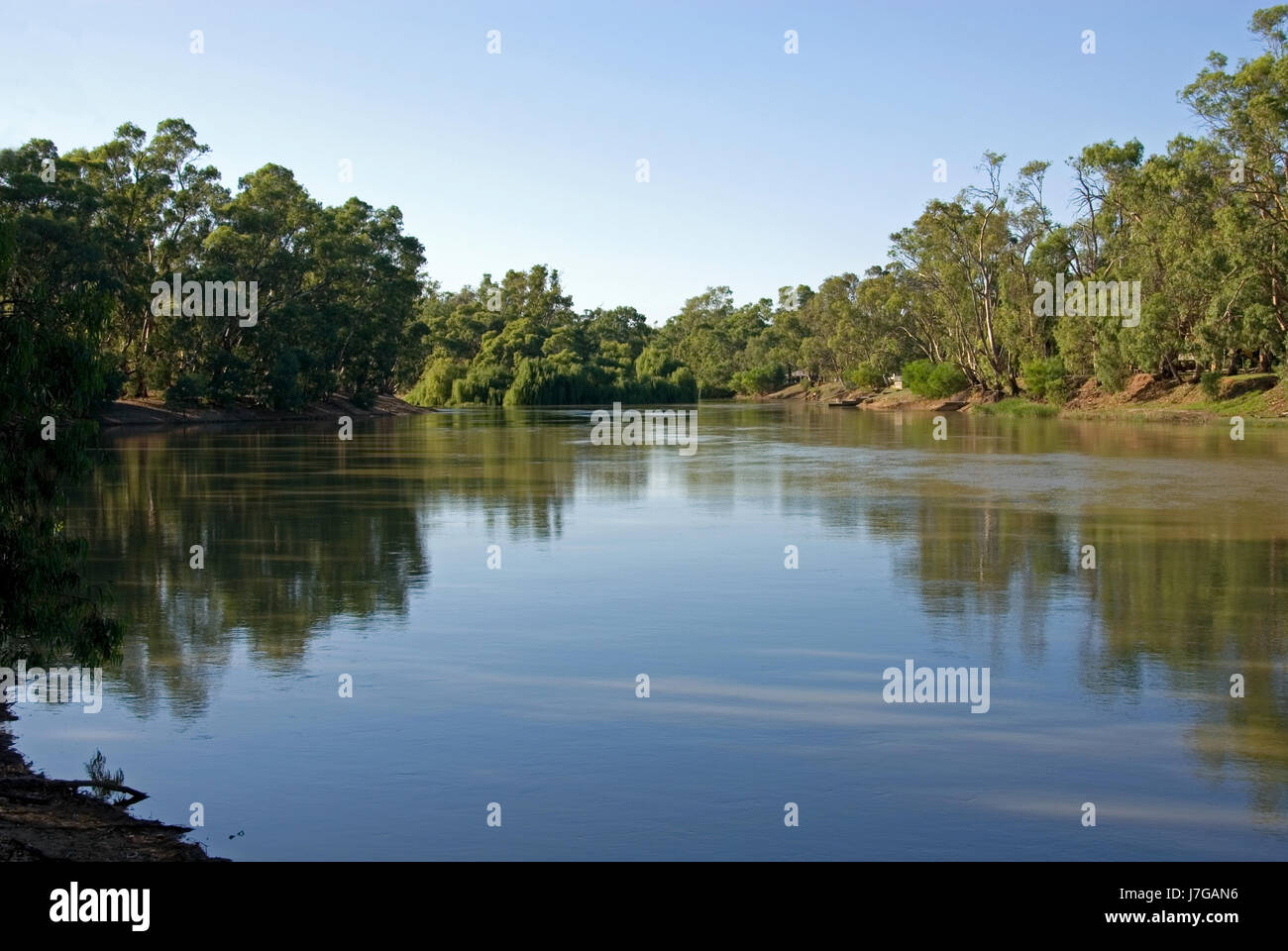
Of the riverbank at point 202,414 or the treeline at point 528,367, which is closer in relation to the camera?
the riverbank at point 202,414

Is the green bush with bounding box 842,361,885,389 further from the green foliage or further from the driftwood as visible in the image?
the driftwood

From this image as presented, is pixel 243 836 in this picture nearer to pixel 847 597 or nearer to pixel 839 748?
pixel 839 748

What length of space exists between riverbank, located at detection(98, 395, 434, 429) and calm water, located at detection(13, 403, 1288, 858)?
1614 inches

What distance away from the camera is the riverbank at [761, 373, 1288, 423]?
5716 cm

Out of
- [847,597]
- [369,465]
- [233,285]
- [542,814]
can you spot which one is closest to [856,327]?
[233,285]

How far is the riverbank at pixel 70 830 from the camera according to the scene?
6.36 m

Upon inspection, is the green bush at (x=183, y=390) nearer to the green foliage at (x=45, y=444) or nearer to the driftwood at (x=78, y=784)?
the green foliage at (x=45, y=444)

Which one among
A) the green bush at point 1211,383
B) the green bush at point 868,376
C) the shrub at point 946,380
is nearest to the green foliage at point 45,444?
the green bush at point 1211,383

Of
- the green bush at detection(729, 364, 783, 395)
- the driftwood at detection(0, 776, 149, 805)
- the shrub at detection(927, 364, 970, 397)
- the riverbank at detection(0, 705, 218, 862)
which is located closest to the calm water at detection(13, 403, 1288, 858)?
the driftwood at detection(0, 776, 149, 805)

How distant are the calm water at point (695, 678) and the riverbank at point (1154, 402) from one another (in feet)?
120

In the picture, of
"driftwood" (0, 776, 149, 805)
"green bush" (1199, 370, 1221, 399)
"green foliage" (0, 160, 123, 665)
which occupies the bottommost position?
"driftwood" (0, 776, 149, 805)

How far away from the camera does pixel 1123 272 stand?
67.2 m

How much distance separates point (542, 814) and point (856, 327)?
110194mm

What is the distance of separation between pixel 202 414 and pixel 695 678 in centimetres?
6298
